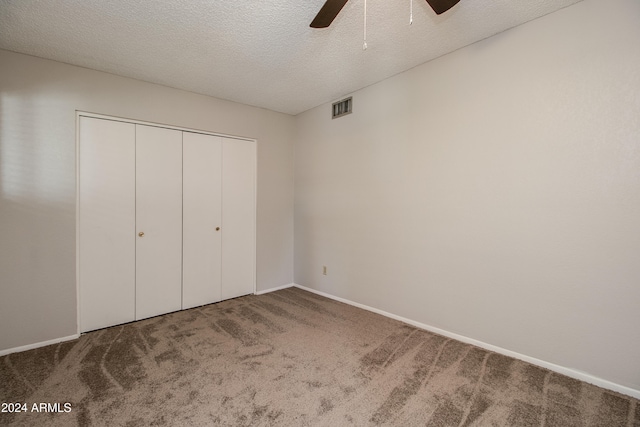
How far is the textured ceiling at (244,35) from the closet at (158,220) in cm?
69

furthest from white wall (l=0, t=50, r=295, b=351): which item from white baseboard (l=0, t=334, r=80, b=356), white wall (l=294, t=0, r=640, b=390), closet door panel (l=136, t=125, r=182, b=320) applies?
white wall (l=294, t=0, r=640, b=390)

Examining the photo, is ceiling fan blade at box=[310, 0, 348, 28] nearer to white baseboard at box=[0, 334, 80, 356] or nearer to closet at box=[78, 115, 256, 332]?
closet at box=[78, 115, 256, 332]

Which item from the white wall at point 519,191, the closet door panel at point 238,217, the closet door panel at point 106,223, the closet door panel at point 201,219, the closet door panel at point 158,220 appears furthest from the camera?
the closet door panel at point 238,217

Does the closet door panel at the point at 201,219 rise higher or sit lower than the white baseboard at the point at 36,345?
higher

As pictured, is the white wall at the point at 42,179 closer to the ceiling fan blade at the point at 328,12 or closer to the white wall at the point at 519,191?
the ceiling fan blade at the point at 328,12

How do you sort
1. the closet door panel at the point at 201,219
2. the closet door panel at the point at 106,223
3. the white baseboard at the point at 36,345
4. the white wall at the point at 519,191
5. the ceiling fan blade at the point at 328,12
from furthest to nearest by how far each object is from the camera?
the closet door panel at the point at 201,219, the closet door panel at the point at 106,223, the white baseboard at the point at 36,345, the white wall at the point at 519,191, the ceiling fan blade at the point at 328,12

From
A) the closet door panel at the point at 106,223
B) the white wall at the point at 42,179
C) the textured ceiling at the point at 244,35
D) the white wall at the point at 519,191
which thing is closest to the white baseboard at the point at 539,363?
the white wall at the point at 519,191

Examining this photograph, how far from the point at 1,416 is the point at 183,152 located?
8.26ft

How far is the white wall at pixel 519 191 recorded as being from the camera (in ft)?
5.82

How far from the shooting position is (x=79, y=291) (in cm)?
263

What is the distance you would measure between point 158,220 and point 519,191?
11.5 ft

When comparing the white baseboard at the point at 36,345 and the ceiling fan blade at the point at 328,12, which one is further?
the white baseboard at the point at 36,345

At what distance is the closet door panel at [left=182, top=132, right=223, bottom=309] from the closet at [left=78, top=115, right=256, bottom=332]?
12 millimetres

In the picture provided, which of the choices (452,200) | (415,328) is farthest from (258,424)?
(452,200)
